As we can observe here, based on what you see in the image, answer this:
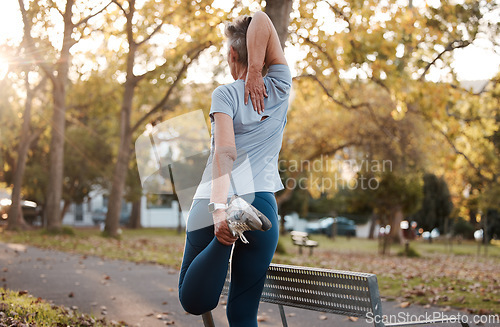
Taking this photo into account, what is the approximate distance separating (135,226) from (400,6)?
33282 millimetres

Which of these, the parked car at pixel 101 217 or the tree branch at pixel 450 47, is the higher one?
the tree branch at pixel 450 47

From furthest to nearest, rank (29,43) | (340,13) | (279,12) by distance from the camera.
A: (29,43), (340,13), (279,12)

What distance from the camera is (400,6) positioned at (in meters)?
13.5

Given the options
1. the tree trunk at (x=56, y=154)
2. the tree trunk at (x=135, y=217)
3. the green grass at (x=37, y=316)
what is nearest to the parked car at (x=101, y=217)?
the tree trunk at (x=135, y=217)

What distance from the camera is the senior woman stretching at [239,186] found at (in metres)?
2.34

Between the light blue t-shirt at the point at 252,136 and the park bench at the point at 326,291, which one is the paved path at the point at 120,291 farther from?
the light blue t-shirt at the point at 252,136

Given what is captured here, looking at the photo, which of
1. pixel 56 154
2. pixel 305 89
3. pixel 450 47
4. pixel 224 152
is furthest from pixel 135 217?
pixel 224 152

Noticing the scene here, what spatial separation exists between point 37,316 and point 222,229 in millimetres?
3600

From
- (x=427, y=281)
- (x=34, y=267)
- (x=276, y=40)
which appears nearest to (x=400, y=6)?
(x=427, y=281)

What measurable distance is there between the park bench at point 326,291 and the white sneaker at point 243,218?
2.15 feet

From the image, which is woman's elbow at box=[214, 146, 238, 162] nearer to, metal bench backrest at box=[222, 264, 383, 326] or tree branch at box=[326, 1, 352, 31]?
metal bench backrest at box=[222, 264, 383, 326]

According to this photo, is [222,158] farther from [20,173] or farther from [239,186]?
[20,173]

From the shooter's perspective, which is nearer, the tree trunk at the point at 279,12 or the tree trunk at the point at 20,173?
the tree trunk at the point at 279,12

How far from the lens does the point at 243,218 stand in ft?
7.09
